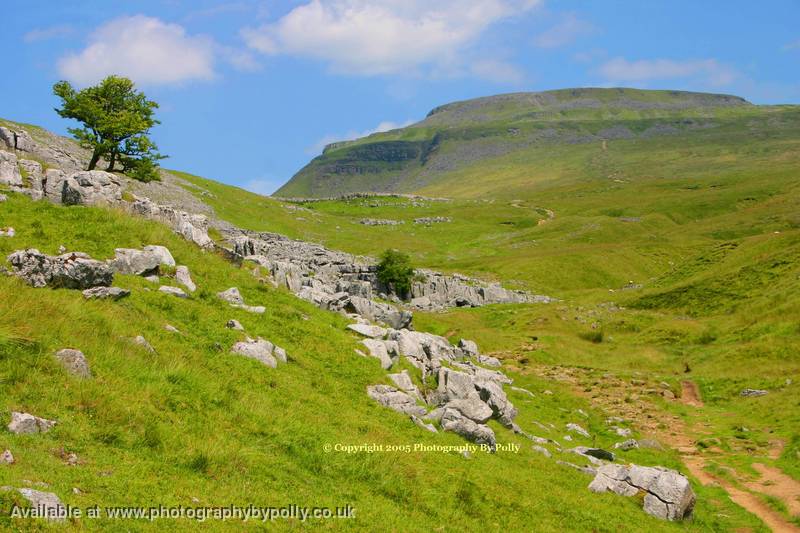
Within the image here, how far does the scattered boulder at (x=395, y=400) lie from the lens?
2319 cm

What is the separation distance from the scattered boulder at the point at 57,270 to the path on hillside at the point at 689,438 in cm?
2763

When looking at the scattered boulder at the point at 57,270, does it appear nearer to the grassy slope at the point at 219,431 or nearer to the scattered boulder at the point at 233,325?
the grassy slope at the point at 219,431

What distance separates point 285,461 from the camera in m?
15.8

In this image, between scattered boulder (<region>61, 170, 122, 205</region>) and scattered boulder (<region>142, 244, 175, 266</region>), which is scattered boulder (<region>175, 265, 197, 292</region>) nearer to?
scattered boulder (<region>142, 244, 175, 266</region>)

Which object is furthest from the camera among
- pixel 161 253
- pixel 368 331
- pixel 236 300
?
pixel 368 331

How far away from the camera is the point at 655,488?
2323 centimetres

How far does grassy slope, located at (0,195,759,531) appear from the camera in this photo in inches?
511

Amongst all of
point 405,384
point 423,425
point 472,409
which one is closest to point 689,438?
point 472,409

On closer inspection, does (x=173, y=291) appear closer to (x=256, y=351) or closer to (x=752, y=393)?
(x=256, y=351)

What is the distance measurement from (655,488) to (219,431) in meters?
17.0

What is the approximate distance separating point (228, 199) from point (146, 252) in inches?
5298

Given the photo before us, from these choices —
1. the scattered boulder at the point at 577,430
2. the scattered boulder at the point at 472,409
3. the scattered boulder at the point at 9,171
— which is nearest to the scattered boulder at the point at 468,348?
the scattered boulder at the point at 577,430

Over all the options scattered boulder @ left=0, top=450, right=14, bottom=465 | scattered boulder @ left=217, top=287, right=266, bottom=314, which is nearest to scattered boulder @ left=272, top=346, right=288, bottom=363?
scattered boulder @ left=217, top=287, right=266, bottom=314

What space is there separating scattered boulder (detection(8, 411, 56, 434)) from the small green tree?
2988 inches
